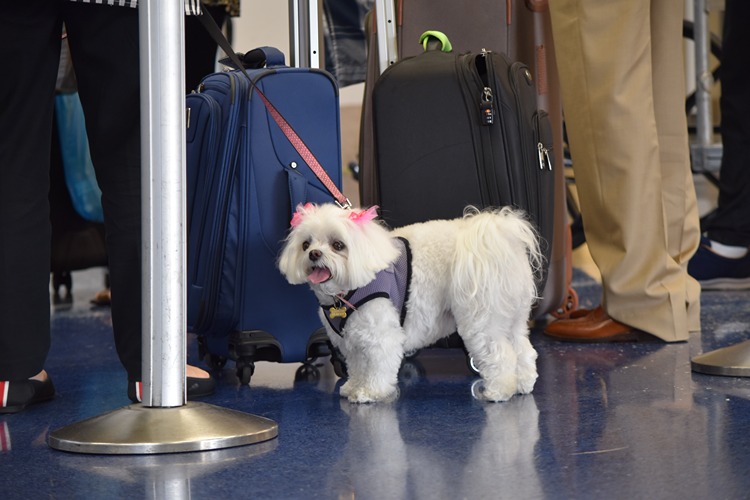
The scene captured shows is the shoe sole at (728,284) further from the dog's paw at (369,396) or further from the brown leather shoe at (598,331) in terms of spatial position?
the dog's paw at (369,396)

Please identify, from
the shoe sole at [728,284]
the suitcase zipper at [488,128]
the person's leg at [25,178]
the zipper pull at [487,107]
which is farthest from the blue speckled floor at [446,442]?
the shoe sole at [728,284]

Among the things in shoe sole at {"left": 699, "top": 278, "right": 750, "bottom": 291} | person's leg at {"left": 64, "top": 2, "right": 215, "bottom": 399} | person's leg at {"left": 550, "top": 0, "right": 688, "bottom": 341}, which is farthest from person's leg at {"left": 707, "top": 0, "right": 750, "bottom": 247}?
person's leg at {"left": 64, "top": 2, "right": 215, "bottom": 399}

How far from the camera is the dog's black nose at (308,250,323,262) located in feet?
5.21

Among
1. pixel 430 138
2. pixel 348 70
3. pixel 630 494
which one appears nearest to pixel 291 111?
pixel 430 138

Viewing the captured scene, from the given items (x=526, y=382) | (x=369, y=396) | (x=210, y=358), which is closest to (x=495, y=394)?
(x=526, y=382)

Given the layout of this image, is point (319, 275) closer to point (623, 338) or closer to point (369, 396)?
point (369, 396)

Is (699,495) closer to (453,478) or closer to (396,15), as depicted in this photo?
(453,478)

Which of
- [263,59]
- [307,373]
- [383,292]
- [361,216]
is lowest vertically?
[307,373]

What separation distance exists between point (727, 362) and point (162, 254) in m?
1.02

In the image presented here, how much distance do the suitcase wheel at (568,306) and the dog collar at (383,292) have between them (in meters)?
0.87

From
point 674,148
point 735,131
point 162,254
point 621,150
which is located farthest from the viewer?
point 735,131

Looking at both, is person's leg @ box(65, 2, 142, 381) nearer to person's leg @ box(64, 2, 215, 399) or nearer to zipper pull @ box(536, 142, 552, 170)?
person's leg @ box(64, 2, 215, 399)

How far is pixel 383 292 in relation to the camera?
1644 mm

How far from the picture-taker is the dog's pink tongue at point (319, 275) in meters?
1.60
